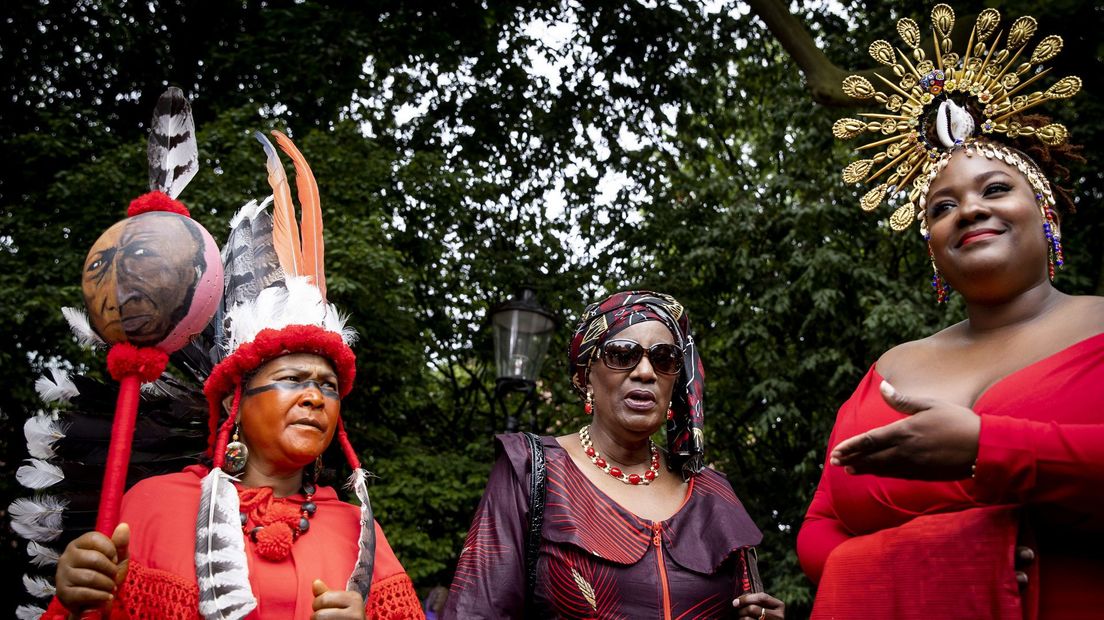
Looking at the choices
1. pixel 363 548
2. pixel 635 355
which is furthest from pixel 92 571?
pixel 635 355

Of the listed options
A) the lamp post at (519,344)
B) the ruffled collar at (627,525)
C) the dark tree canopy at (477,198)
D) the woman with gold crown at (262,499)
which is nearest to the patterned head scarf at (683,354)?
the ruffled collar at (627,525)

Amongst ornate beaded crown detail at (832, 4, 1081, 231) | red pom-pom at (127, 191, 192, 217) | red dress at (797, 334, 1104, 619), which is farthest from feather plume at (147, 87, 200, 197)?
red dress at (797, 334, 1104, 619)

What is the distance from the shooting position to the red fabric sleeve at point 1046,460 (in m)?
1.99

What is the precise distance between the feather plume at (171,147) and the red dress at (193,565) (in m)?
0.99

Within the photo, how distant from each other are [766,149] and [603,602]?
1050 cm

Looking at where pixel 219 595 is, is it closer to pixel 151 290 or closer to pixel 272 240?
pixel 151 290

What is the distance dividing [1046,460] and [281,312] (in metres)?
2.49

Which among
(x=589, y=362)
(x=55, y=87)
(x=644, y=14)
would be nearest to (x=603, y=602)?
(x=589, y=362)

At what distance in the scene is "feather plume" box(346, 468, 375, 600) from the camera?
10.2 feet

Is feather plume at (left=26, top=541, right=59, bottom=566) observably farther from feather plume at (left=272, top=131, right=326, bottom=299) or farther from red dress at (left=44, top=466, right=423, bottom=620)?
feather plume at (left=272, top=131, right=326, bottom=299)

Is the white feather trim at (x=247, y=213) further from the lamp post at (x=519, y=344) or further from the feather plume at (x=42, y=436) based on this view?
the lamp post at (x=519, y=344)

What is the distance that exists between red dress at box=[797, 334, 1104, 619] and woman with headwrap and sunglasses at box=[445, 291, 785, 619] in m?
0.80

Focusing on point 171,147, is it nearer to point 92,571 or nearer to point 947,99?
point 92,571

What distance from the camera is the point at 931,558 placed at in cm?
221
